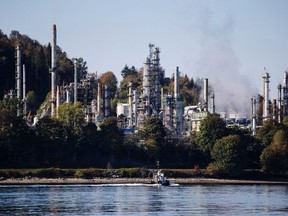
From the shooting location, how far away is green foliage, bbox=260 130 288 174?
484 ft

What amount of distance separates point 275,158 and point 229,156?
6.87 metres

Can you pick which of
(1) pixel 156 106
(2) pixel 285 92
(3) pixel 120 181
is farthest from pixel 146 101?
(3) pixel 120 181

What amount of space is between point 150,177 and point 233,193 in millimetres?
26681

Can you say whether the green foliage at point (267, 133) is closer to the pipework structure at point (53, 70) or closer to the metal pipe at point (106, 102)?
the metal pipe at point (106, 102)

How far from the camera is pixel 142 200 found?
10769 centimetres

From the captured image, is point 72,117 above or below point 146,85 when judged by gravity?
below

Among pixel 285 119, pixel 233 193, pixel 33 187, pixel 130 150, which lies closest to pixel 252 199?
pixel 233 193

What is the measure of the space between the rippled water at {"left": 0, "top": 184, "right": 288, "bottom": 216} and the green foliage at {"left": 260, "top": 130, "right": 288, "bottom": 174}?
1129cm

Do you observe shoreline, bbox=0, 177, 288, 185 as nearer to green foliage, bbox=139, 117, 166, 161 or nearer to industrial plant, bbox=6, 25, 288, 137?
green foliage, bbox=139, 117, 166, 161

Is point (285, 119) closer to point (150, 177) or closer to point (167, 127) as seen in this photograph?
point (167, 127)

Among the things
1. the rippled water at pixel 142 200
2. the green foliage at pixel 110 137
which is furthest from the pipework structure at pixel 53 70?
the rippled water at pixel 142 200

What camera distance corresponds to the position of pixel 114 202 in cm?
10419

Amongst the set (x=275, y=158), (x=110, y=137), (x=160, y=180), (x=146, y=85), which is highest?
(x=146, y=85)

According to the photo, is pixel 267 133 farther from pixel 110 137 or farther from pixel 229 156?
pixel 110 137
